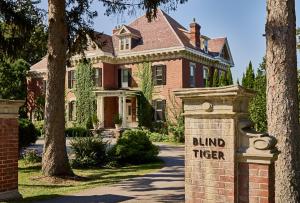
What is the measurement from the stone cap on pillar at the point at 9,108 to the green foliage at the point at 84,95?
26.7 metres

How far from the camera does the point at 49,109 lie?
12227 mm

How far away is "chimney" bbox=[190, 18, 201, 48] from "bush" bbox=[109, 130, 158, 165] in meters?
18.4

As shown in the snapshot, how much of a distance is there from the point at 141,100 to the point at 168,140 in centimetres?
545

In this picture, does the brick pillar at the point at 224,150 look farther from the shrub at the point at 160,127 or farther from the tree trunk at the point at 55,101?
the shrub at the point at 160,127

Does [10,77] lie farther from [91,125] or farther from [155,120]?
[155,120]

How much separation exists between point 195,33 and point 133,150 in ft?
64.5

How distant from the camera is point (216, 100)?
18.5ft

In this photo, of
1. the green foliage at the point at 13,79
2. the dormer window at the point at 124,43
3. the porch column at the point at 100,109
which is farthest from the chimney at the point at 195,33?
the green foliage at the point at 13,79

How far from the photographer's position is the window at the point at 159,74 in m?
32.6

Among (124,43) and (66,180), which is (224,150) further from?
(124,43)

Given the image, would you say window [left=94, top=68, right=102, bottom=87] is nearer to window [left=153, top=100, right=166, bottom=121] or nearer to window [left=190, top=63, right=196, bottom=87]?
window [left=153, top=100, right=166, bottom=121]

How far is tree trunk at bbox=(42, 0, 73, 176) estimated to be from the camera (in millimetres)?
12117

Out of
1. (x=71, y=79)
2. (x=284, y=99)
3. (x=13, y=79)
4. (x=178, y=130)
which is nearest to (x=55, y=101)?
(x=284, y=99)

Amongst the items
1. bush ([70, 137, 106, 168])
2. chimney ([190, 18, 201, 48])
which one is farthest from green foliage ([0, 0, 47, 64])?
chimney ([190, 18, 201, 48])
